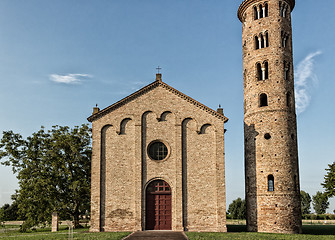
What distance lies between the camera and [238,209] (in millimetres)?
63344

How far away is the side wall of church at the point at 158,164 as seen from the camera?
25.0 metres

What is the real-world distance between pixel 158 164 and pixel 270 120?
9743 mm

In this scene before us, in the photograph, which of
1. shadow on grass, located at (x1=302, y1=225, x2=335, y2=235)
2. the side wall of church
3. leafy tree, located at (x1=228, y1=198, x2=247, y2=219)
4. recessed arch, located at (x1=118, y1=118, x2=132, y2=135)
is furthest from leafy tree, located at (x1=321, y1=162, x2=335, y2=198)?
leafy tree, located at (x1=228, y1=198, x2=247, y2=219)

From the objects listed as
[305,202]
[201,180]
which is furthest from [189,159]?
[305,202]

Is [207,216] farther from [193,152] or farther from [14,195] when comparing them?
[14,195]

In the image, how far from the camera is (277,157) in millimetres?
26359

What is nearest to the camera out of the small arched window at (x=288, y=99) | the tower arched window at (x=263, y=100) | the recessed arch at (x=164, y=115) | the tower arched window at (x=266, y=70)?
the recessed arch at (x=164, y=115)

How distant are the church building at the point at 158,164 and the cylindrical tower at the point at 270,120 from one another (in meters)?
3.18

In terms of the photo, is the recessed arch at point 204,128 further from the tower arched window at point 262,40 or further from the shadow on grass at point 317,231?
the shadow on grass at point 317,231

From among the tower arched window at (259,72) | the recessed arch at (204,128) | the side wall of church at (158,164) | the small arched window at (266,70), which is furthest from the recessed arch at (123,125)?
the small arched window at (266,70)

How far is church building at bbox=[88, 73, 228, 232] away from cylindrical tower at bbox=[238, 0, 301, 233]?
10.4 ft

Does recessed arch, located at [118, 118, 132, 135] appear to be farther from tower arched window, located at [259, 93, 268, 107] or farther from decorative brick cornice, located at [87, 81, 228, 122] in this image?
tower arched window, located at [259, 93, 268, 107]

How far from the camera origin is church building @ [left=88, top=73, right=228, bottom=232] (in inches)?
984

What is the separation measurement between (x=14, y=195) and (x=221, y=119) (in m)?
22.8
